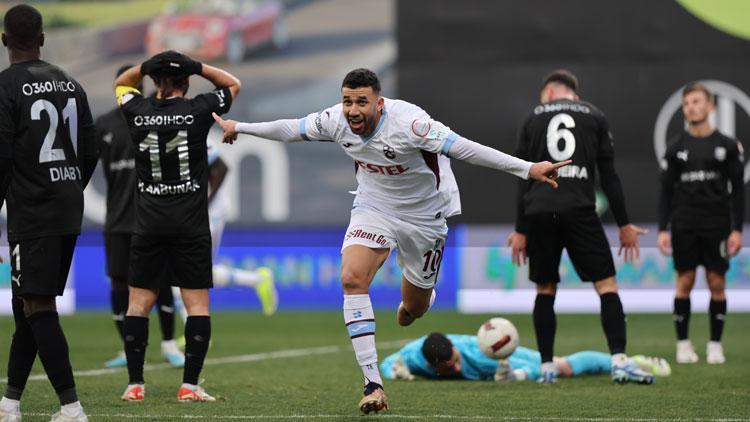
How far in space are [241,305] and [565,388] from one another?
9202mm

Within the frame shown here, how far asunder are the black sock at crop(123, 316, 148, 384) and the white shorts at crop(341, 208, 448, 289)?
1.44 metres

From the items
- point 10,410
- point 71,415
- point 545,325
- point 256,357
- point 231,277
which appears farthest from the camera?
point 231,277

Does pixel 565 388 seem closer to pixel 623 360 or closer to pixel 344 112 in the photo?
pixel 623 360

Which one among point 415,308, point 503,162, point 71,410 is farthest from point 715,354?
point 71,410

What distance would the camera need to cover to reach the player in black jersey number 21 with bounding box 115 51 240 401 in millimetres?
7828

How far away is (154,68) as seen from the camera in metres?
7.76

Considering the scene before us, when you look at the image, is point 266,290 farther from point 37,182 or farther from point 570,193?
point 37,182

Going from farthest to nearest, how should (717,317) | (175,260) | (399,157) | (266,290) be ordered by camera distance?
(266,290) < (717,317) < (175,260) < (399,157)

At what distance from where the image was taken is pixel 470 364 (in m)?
9.39

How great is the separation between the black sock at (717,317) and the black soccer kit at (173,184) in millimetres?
4964

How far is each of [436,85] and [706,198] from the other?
20.2ft

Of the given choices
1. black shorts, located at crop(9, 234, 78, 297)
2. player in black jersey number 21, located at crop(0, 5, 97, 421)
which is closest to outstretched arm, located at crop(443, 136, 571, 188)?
player in black jersey number 21, located at crop(0, 5, 97, 421)

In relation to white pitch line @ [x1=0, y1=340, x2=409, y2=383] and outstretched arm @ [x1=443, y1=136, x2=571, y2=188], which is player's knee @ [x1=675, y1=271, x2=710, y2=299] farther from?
outstretched arm @ [x1=443, y1=136, x2=571, y2=188]

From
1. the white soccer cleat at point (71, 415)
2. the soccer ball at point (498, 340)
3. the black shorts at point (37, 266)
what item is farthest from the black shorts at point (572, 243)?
the white soccer cleat at point (71, 415)
